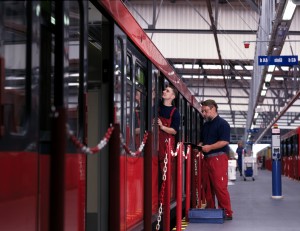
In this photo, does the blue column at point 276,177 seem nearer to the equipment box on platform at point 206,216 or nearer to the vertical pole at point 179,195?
the equipment box on platform at point 206,216

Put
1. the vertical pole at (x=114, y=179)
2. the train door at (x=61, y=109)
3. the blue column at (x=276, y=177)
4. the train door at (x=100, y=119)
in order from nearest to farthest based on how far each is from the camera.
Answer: the train door at (x=61, y=109) < the vertical pole at (x=114, y=179) < the train door at (x=100, y=119) < the blue column at (x=276, y=177)

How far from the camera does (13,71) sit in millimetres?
3506

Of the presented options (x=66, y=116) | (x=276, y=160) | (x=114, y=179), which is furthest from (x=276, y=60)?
(x=66, y=116)

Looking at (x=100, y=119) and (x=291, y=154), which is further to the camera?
(x=291, y=154)

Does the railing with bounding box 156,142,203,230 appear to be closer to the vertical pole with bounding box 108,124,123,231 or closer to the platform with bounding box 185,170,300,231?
the platform with bounding box 185,170,300,231

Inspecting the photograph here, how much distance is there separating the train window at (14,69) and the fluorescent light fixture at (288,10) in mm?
9019

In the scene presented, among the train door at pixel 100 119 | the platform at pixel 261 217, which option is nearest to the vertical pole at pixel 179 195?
the platform at pixel 261 217

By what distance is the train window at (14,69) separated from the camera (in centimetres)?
342

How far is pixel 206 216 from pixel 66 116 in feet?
23.7

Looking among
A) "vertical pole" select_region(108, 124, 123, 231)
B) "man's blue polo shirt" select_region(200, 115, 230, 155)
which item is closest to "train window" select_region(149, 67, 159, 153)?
"man's blue polo shirt" select_region(200, 115, 230, 155)

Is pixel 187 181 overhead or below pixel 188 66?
below

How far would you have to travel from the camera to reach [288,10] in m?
12.5

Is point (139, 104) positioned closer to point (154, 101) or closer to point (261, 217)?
point (154, 101)

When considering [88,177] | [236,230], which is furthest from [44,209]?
[236,230]
